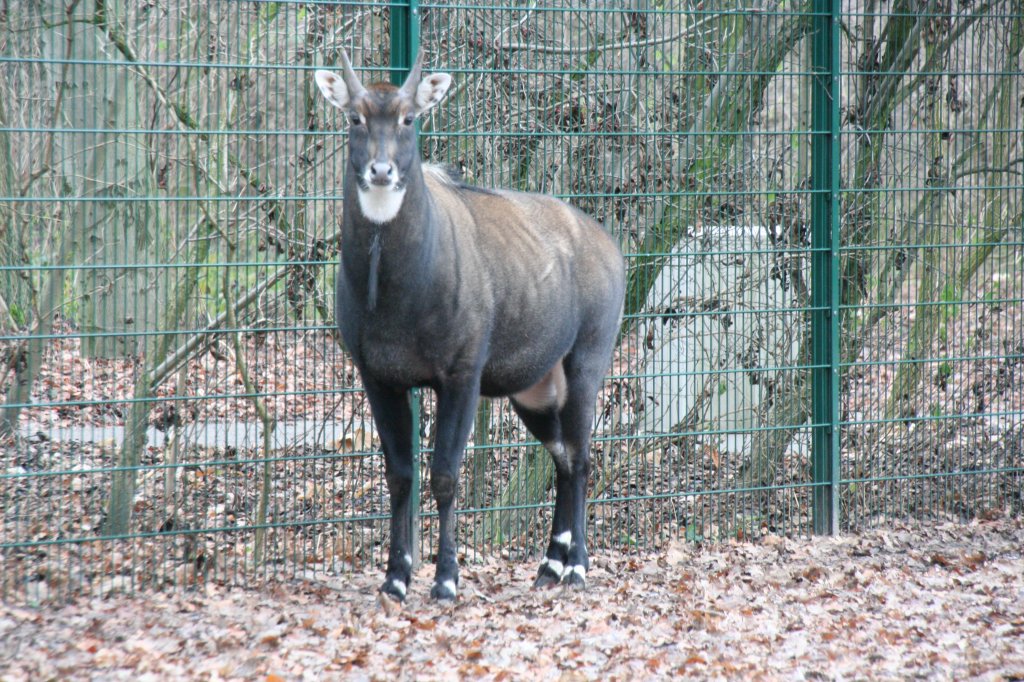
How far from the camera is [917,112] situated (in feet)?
24.4

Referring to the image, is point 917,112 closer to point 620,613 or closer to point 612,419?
point 612,419

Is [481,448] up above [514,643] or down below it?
above

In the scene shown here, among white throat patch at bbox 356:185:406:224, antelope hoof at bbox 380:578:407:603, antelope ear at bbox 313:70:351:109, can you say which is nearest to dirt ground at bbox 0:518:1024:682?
antelope hoof at bbox 380:578:407:603

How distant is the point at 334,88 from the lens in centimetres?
527

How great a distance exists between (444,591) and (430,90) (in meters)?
2.27

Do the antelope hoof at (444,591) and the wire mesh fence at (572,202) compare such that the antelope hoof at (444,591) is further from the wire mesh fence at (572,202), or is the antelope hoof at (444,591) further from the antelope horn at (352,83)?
the antelope horn at (352,83)

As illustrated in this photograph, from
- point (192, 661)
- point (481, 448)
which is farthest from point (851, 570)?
point (192, 661)

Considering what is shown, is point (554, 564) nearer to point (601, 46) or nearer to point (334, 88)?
point (334, 88)

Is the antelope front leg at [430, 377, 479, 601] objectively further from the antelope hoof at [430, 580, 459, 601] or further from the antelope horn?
the antelope horn

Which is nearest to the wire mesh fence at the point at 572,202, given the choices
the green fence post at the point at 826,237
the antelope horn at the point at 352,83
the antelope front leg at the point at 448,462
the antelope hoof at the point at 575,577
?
the green fence post at the point at 826,237

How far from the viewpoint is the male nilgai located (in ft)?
17.3

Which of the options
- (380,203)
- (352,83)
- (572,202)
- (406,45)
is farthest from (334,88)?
Result: (572,202)

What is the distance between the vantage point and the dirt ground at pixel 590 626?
470 centimetres

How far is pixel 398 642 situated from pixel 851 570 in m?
2.54
